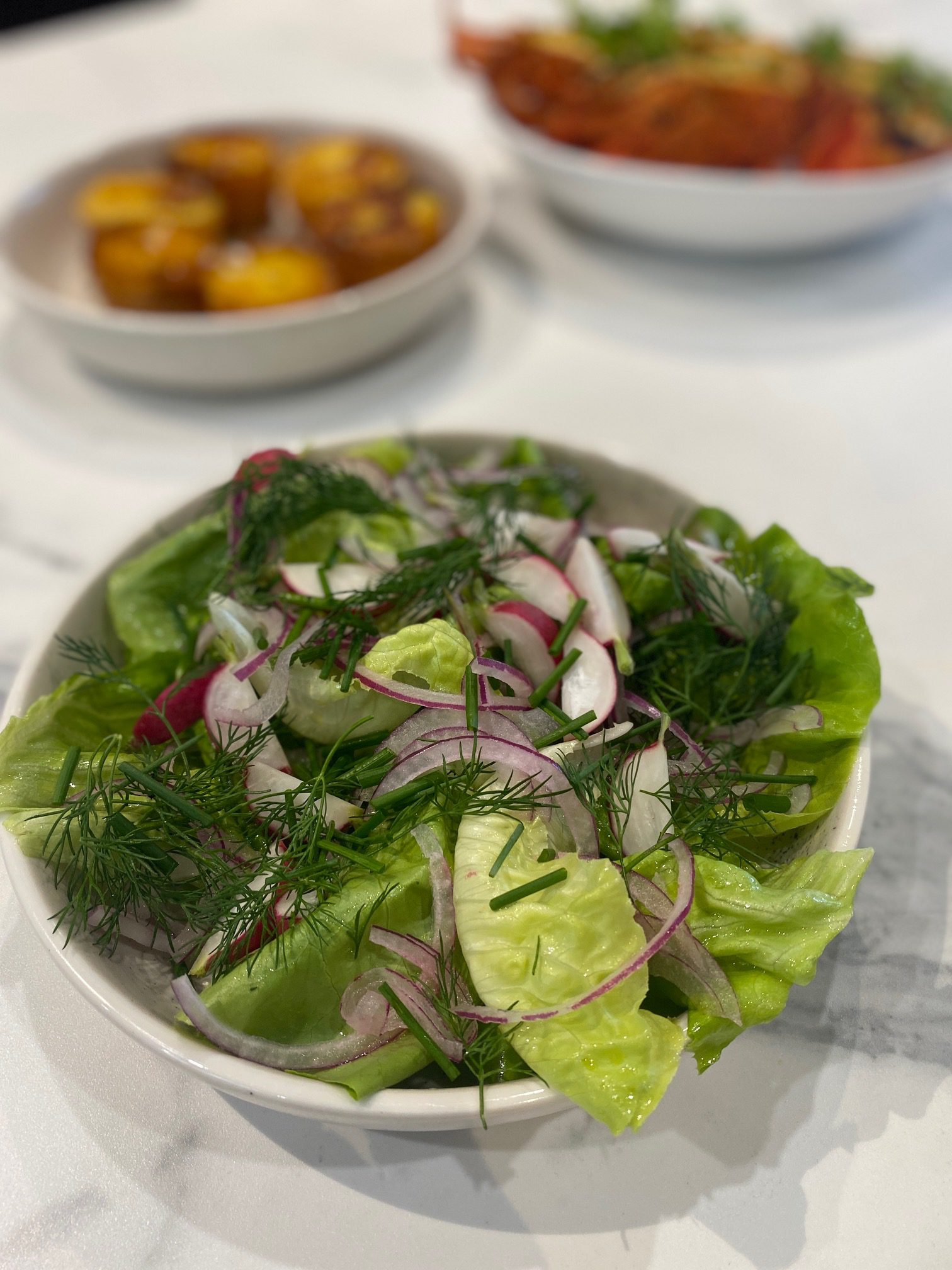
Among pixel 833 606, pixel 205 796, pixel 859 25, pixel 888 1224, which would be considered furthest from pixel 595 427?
pixel 859 25

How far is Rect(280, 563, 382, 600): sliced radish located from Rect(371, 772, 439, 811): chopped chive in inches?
11.0

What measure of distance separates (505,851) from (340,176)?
1.97 meters

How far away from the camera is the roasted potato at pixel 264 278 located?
2051 millimetres

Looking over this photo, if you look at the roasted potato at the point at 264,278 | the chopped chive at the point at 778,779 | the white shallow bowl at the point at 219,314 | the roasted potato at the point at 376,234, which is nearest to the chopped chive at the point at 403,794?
the chopped chive at the point at 778,779

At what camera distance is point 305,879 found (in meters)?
0.98

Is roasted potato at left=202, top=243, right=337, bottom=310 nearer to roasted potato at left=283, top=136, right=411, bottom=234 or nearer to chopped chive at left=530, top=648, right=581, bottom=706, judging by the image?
roasted potato at left=283, top=136, right=411, bottom=234

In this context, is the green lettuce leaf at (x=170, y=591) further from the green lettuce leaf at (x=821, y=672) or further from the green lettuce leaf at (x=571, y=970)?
the green lettuce leaf at (x=821, y=672)

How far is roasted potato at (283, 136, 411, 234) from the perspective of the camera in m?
2.32

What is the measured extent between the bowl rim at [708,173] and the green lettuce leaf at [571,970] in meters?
1.77

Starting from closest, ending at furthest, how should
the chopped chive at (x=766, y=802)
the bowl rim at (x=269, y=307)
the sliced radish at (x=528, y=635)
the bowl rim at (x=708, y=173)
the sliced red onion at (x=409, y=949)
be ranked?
the sliced red onion at (x=409, y=949), the chopped chive at (x=766, y=802), the sliced radish at (x=528, y=635), the bowl rim at (x=269, y=307), the bowl rim at (x=708, y=173)

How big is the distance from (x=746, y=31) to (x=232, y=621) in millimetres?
2678

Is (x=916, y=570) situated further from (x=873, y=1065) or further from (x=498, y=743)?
(x=498, y=743)

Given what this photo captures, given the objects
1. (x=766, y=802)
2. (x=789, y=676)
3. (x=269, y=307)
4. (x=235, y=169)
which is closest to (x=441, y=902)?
(x=766, y=802)

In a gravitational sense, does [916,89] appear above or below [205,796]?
above
